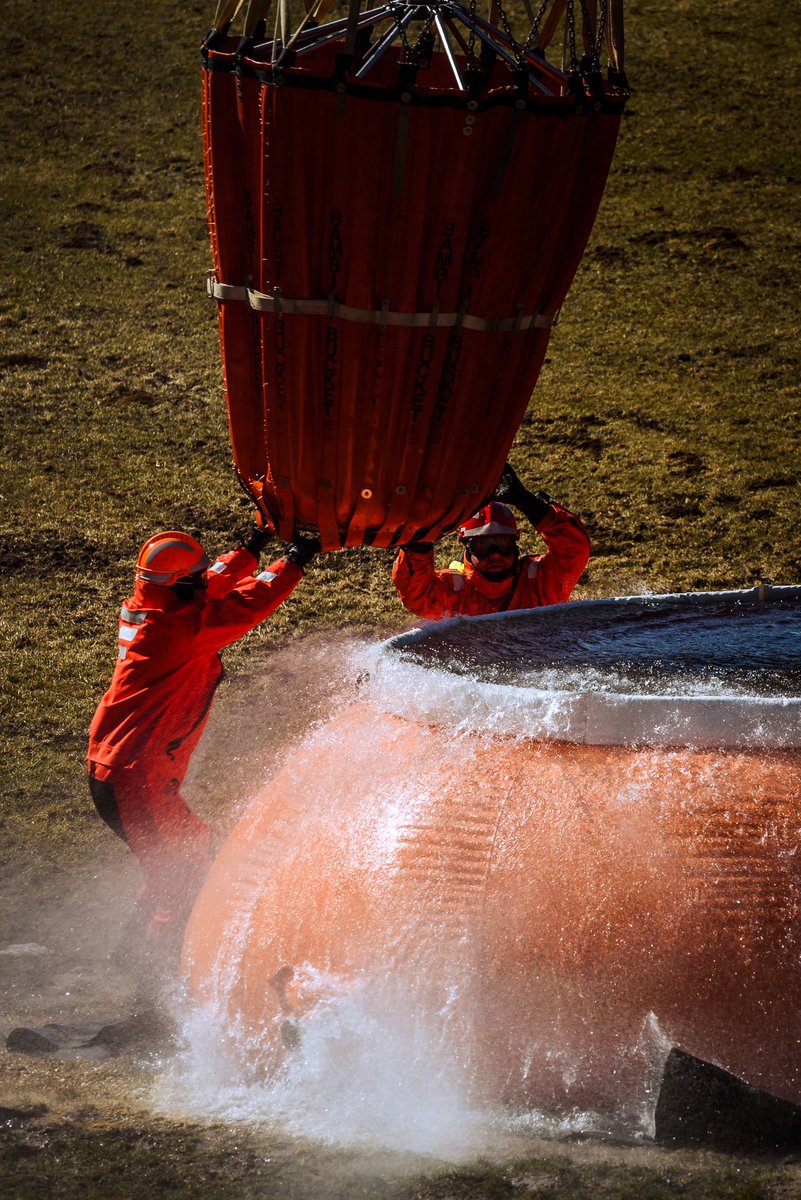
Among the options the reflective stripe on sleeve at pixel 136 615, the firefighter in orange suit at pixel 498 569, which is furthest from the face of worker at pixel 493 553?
the reflective stripe on sleeve at pixel 136 615

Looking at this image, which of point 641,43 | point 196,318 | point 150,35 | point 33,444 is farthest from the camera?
point 150,35

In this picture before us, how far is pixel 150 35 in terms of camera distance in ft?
41.0

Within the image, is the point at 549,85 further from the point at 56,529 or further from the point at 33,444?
the point at 33,444

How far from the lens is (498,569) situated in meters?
4.64

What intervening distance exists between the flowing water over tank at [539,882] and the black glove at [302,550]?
0.51m

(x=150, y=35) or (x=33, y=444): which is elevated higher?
(x=150, y=35)

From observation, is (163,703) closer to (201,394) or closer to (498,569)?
(498,569)

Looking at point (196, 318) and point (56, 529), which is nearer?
point (56, 529)

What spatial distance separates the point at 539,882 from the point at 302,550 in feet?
4.63

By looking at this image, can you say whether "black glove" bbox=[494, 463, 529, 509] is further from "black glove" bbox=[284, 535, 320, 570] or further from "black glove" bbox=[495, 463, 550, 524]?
"black glove" bbox=[284, 535, 320, 570]

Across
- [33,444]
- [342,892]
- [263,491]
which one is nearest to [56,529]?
[33,444]

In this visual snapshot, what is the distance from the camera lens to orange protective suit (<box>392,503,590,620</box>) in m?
4.58

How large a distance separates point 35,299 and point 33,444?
1944 millimetres

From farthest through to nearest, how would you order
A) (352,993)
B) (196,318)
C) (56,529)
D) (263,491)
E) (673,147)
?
1. (673,147)
2. (196,318)
3. (56,529)
4. (263,491)
5. (352,993)
